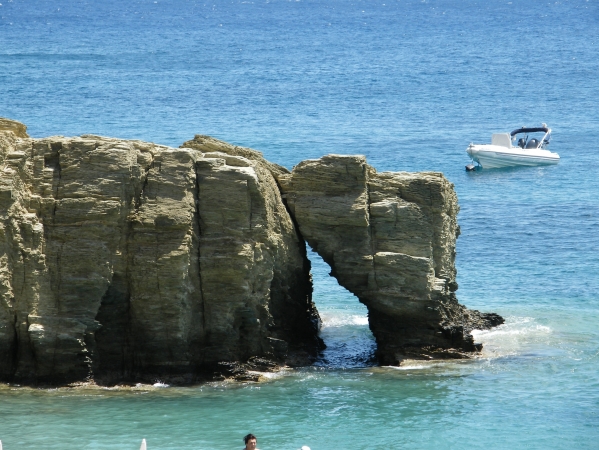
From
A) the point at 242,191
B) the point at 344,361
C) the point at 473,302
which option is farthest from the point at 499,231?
the point at 242,191

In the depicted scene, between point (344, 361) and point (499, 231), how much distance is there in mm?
23503

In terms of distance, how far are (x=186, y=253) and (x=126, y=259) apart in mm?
1762

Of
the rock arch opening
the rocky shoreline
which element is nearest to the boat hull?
the rock arch opening

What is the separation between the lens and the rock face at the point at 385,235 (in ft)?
120

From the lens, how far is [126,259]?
34.2 meters

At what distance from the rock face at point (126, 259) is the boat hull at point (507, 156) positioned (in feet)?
149

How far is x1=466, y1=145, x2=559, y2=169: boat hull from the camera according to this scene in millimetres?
79125

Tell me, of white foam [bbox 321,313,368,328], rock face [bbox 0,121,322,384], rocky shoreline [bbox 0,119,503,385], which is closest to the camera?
rock face [bbox 0,121,322,384]

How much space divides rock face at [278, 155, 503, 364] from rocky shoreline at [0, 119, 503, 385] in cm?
4

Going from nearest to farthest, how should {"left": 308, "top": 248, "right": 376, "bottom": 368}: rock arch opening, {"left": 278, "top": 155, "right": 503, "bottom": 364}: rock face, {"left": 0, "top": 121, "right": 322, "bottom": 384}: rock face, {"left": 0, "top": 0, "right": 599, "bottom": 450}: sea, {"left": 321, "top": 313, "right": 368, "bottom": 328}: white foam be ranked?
{"left": 0, "top": 0, "right": 599, "bottom": 450}: sea < {"left": 0, "top": 121, "right": 322, "bottom": 384}: rock face < {"left": 278, "top": 155, "right": 503, "bottom": 364}: rock face < {"left": 308, "top": 248, "right": 376, "bottom": 368}: rock arch opening < {"left": 321, "top": 313, "right": 368, "bottom": 328}: white foam

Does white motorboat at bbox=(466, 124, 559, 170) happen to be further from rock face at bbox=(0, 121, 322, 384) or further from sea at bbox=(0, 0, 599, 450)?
rock face at bbox=(0, 121, 322, 384)

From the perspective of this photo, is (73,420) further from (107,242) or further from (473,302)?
(473,302)

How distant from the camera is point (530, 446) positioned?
104 ft

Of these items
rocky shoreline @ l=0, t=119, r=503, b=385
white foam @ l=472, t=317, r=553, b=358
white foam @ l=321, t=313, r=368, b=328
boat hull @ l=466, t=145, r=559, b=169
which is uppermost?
boat hull @ l=466, t=145, r=559, b=169
